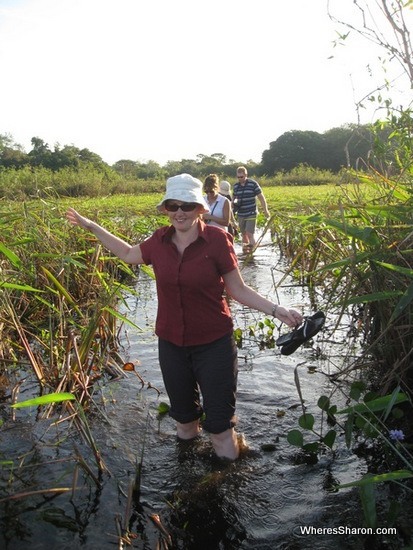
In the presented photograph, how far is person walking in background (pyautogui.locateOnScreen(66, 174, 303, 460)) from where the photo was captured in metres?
2.80

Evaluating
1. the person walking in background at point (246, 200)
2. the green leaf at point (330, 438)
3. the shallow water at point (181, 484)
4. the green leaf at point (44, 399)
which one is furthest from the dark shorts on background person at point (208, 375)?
the person walking in background at point (246, 200)

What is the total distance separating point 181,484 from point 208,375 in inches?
23.7

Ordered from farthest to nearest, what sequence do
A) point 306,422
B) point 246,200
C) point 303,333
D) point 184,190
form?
1. point 246,200
2. point 306,422
3. point 184,190
4. point 303,333

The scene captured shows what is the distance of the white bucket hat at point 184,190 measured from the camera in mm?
2744

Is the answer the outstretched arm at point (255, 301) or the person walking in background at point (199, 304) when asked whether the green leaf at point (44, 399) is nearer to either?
the person walking in background at point (199, 304)

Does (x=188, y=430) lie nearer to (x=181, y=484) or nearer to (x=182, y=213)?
(x=181, y=484)

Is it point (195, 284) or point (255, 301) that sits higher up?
point (195, 284)

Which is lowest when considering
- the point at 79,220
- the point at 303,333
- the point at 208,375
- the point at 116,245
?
the point at 208,375

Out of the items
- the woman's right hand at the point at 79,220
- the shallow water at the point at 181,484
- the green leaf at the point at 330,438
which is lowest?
the shallow water at the point at 181,484

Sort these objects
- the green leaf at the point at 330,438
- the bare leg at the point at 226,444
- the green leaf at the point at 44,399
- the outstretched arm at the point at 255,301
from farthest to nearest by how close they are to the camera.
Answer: the bare leg at the point at 226,444
the green leaf at the point at 330,438
the outstretched arm at the point at 255,301
the green leaf at the point at 44,399

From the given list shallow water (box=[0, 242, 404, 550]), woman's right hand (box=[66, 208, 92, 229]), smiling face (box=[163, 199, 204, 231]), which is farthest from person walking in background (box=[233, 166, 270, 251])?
smiling face (box=[163, 199, 204, 231])

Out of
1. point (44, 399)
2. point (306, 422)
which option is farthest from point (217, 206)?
point (44, 399)

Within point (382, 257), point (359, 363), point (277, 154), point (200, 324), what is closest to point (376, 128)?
point (382, 257)

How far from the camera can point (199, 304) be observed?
2852 mm
